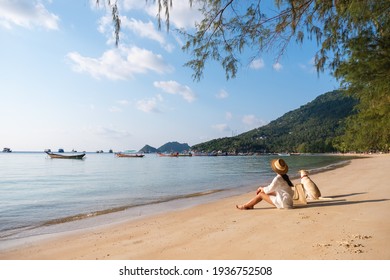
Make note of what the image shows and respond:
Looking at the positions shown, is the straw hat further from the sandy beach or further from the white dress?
the sandy beach

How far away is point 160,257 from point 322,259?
251 centimetres

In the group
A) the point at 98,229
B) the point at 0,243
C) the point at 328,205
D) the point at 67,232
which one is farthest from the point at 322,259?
the point at 0,243

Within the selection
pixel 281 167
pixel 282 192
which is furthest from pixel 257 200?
pixel 281 167

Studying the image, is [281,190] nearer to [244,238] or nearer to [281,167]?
[281,167]

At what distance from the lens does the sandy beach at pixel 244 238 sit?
15.3 feet

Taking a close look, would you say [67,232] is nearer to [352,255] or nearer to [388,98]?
[352,255]

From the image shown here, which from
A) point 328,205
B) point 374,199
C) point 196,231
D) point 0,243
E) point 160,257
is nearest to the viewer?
point 160,257

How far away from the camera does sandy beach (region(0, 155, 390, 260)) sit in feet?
15.3

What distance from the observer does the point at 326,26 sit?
6117mm

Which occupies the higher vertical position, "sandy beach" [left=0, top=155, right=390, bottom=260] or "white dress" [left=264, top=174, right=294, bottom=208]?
"white dress" [left=264, top=174, right=294, bottom=208]

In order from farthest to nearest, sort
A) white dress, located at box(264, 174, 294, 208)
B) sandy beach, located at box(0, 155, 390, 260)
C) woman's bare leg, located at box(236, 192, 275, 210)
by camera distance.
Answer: woman's bare leg, located at box(236, 192, 275, 210), white dress, located at box(264, 174, 294, 208), sandy beach, located at box(0, 155, 390, 260)

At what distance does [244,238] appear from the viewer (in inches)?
221

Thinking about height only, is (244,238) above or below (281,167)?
below

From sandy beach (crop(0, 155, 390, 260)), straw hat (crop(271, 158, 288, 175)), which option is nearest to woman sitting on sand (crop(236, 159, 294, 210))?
straw hat (crop(271, 158, 288, 175))
